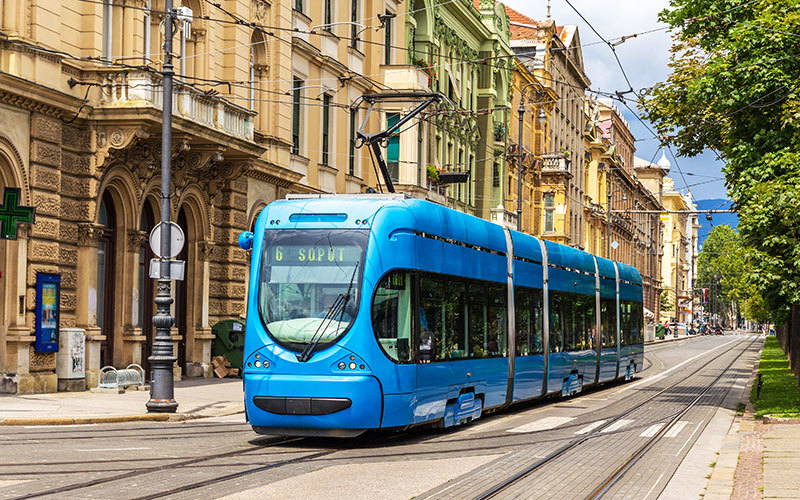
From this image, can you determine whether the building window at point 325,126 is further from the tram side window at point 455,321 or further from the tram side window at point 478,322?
the tram side window at point 455,321

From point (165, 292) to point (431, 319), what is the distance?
19.1 feet

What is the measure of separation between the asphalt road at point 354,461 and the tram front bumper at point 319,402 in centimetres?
37

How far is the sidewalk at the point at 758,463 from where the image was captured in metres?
12.1

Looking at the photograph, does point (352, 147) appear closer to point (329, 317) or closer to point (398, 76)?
point (398, 76)

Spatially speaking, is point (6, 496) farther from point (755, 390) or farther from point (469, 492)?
point (755, 390)

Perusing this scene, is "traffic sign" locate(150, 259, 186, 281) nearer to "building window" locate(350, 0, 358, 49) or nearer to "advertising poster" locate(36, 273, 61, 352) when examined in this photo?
"advertising poster" locate(36, 273, 61, 352)

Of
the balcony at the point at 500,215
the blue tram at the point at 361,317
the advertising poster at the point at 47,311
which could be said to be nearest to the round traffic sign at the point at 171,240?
the advertising poster at the point at 47,311

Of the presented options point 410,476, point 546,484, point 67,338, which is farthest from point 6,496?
point 67,338

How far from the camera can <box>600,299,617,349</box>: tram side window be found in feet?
97.6

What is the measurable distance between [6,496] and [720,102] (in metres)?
17.7

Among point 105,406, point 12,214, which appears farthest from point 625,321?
point 12,214

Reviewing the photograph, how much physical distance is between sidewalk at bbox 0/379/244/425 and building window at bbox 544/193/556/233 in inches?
1904

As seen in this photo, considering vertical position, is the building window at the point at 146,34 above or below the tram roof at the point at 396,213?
above

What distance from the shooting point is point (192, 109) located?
85.6 ft
